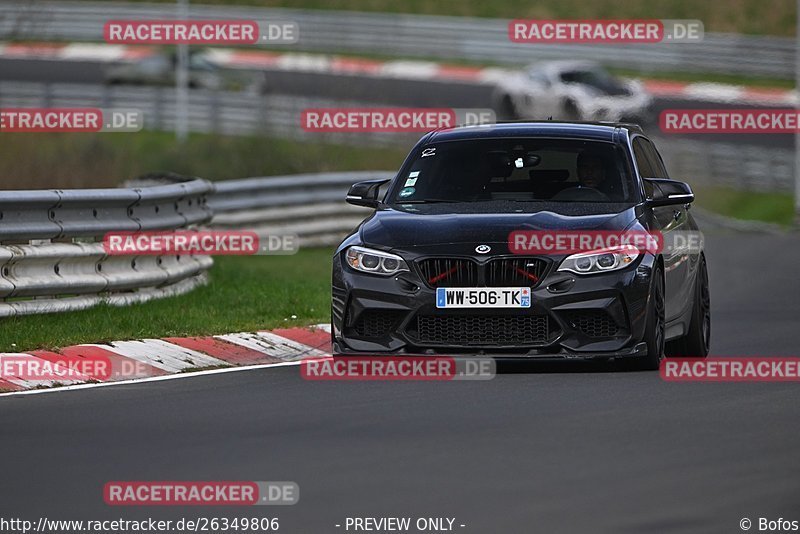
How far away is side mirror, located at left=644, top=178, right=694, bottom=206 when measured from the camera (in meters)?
12.5

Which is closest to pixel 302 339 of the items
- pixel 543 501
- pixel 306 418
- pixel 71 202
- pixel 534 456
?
pixel 71 202

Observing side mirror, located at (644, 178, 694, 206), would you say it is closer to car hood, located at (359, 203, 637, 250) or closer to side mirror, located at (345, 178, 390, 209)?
car hood, located at (359, 203, 637, 250)

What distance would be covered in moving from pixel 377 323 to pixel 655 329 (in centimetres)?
162

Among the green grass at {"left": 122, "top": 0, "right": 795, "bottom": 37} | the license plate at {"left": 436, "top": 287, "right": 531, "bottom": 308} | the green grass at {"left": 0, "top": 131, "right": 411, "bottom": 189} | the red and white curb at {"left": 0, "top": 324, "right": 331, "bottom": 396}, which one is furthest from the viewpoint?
the green grass at {"left": 122, "top": 0, "right": 795, "bottom": 37}

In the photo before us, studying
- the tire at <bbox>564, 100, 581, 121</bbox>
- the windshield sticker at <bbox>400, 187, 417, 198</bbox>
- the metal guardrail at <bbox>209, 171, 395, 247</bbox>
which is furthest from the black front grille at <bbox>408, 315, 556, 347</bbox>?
the tire at <bbox>564, 100, 581, 121</bbox>

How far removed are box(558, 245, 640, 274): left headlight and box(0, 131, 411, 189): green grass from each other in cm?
1618

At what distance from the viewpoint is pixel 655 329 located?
11.8 m

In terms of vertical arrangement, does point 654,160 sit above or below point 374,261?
above

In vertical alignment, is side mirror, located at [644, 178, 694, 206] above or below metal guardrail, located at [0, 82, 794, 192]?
above

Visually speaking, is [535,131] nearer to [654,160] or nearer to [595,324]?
[654,160]

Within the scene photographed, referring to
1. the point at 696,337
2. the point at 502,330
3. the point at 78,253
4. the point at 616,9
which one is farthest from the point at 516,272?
the point at 616,9

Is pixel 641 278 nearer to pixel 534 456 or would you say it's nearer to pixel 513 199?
pixel 513 199

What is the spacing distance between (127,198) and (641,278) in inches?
200

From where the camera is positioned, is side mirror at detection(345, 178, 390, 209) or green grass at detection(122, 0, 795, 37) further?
green grass at detection(122, 0, 795, 37)
